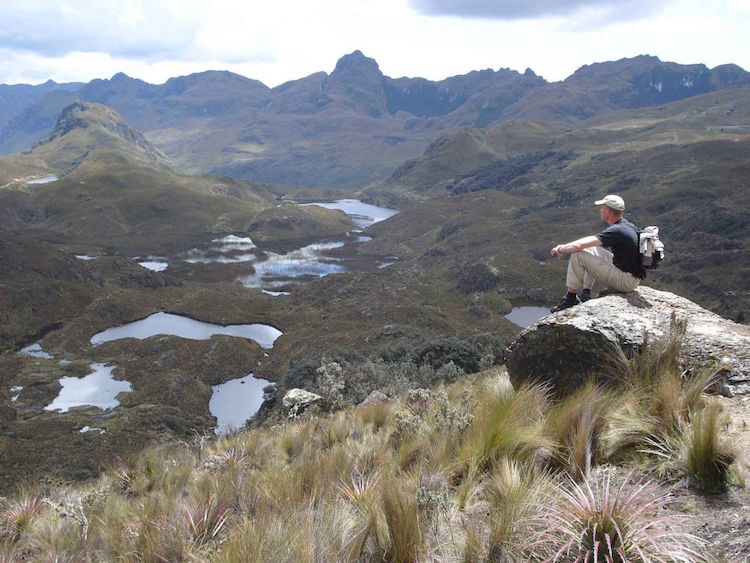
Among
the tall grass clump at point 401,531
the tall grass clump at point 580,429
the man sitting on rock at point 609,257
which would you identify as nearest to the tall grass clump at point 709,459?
the tall grass clump at point 580,429

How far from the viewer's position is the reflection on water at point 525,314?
63.1 metres

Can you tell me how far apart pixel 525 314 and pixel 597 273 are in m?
59.6

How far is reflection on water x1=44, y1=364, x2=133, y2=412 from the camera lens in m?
37.6

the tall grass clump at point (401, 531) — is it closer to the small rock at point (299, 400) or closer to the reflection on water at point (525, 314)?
the small rock at point (299, 400)

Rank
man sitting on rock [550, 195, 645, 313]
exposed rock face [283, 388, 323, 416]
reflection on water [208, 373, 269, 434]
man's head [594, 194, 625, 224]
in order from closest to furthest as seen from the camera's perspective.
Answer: man sitting on rock [550, 195, 645, 313] → man's head [594, 194, 625, 224] → exposed rock face [283, 388, 323, 416] → reflection on water [208, 373, 269, 434]

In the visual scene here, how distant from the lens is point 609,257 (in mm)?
8258

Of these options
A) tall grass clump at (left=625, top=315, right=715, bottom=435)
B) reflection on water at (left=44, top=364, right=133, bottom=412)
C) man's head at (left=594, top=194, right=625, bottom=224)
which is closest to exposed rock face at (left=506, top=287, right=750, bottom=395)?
tall grass clump at (left=625, top=315, right=715, bottom=435)

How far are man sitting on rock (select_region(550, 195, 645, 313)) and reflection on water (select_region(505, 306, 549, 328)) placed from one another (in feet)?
181

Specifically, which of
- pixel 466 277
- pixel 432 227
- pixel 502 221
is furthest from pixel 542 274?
pixel 432 227

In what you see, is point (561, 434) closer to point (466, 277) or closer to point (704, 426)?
point (704, 426)

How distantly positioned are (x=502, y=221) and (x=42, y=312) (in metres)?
97.1

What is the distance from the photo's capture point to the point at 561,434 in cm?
492

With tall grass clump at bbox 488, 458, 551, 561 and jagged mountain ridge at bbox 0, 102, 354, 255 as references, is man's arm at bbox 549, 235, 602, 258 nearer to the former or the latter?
tall grass clump at bbox 488, 458, 551, 561

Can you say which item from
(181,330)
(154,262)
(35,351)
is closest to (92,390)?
(35,351)
